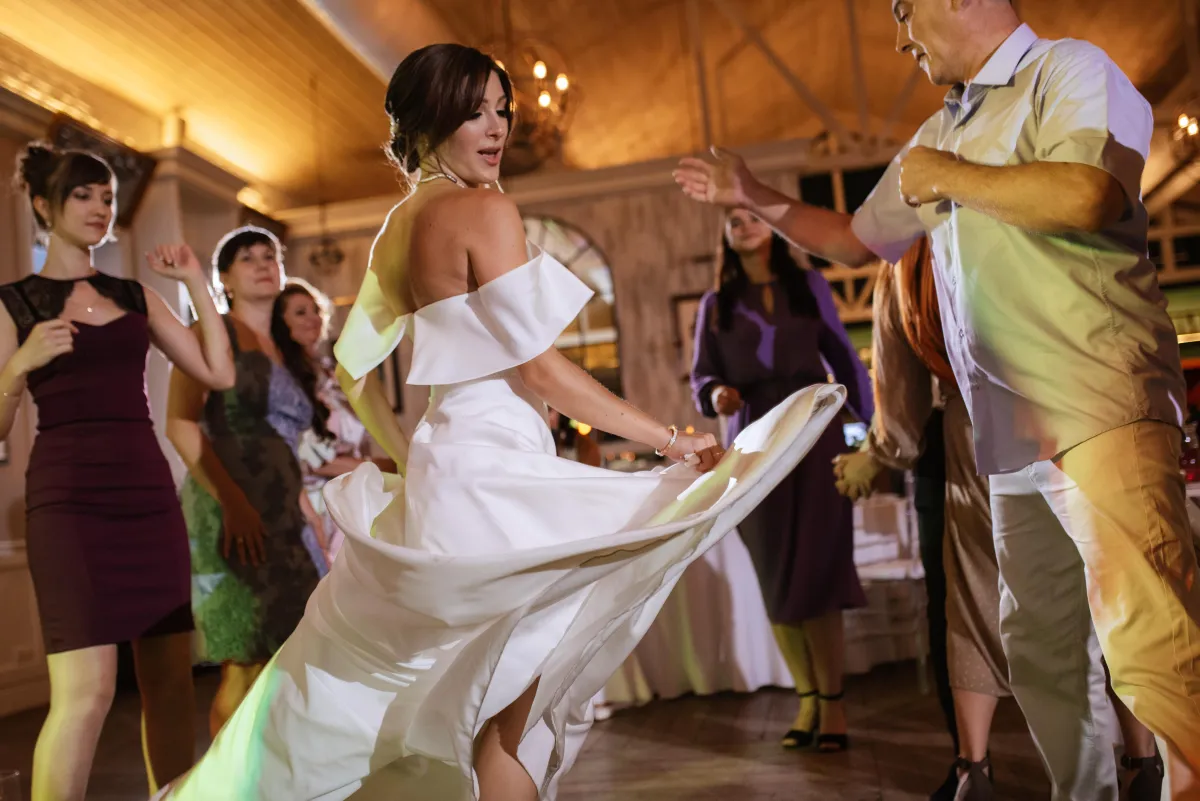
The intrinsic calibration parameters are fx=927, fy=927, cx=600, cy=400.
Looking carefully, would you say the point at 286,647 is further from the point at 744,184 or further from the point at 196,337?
the point at 744,184

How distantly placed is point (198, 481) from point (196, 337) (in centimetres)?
48

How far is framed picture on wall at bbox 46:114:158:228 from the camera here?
18.3 ft

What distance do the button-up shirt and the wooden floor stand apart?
3.97ft

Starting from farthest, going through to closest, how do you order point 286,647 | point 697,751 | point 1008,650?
point 697,751 → point 1008,650 → point 286,647

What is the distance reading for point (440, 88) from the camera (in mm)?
1570

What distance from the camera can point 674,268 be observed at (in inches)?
319

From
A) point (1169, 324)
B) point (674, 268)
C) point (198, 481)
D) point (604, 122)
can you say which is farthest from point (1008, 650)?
point (604, 122)

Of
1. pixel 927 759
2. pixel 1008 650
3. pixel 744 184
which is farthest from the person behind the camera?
pixel 927 759

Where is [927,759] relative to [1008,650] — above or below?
below

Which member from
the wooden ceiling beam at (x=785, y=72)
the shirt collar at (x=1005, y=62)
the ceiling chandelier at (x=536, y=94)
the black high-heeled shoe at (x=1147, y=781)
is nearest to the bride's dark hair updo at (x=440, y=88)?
the shirt collar at (x=1005, y=62)

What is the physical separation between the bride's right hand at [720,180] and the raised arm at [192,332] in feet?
3.93

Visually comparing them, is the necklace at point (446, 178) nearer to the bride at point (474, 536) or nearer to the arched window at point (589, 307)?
the bride at point (474, 536)

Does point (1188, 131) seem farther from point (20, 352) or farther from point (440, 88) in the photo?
point (20, 352)

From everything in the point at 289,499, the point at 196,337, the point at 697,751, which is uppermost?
the point at 196,337
